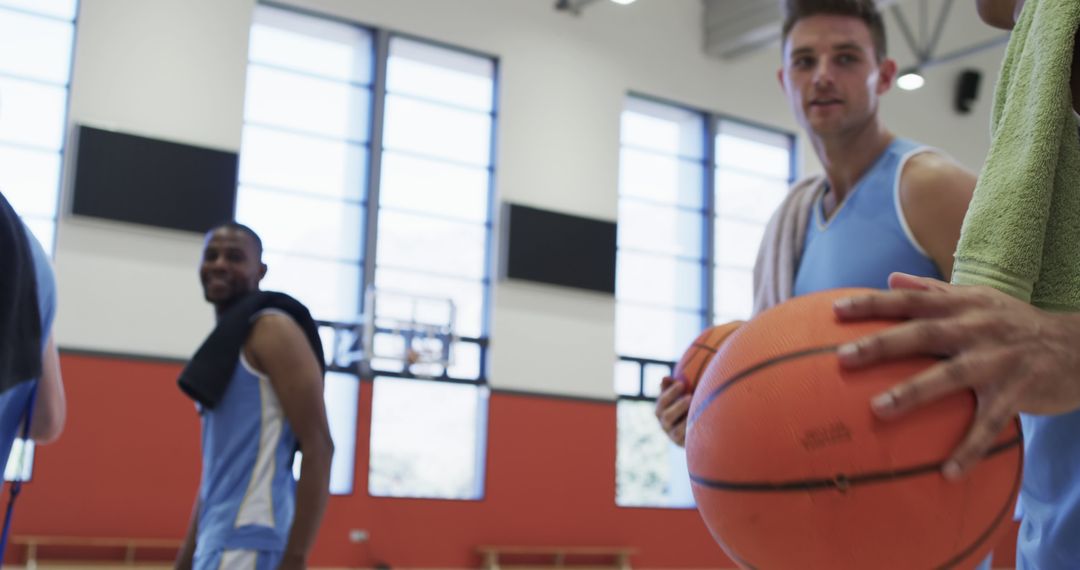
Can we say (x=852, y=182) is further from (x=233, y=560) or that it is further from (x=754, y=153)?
(x=754, y=153)

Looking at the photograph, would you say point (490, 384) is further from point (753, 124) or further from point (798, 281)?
point (798, 281)

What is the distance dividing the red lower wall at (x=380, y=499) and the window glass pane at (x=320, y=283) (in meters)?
0.73

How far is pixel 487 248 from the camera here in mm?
10195

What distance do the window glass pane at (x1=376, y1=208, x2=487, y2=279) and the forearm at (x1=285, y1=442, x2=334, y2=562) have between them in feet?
21.6

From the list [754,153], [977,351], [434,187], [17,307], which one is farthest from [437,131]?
[977,351]

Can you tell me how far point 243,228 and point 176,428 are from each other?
16.9ft

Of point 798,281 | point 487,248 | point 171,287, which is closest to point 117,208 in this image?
point 171,287

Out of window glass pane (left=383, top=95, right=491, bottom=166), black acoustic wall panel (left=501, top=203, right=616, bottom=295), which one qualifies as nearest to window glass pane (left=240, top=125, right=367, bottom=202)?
window glass pane (left=383, top=95, right=491, bottom=166)

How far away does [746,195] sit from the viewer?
39.3 ft

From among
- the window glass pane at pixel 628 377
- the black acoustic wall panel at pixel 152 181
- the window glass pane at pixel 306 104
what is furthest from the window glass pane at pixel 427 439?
the window glass pane at pixel 306 104

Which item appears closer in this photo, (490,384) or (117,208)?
(117,208)

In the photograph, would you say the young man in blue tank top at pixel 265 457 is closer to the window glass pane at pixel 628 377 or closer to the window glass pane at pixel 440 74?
the window glass pane at pixel 440 74

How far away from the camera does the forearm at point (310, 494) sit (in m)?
3.04

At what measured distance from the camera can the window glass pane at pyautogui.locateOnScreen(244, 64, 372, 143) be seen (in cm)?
938
